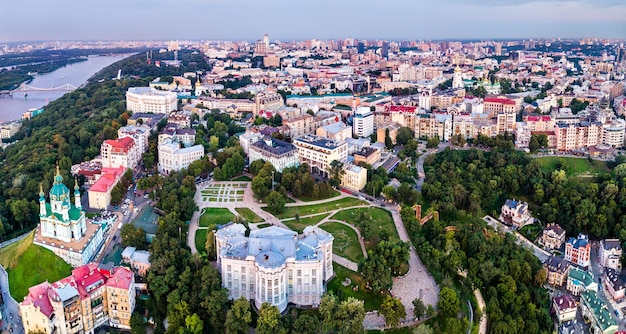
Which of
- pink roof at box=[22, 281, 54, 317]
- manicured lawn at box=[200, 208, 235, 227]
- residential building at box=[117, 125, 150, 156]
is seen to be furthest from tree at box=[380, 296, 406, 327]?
residential building at box=[117, 125, 150, 156]

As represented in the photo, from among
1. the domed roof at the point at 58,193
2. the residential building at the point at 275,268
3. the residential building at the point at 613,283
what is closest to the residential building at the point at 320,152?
the residential building at the point at 275,268

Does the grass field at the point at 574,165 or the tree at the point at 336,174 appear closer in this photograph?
the tree at the point at 336,174

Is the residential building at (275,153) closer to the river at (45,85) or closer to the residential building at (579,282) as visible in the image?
the residential building at (579,282)

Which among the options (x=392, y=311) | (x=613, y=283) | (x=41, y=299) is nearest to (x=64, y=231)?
(x=41, y=299)

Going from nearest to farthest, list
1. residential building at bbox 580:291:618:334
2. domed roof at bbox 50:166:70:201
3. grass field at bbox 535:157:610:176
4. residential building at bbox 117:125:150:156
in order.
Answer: residential building at bbox 580:291:618:334, domed roof at bbox 50:166:70:201, grass field at bbox 535:157:610:176, residential building at bbox 117:125:150:156

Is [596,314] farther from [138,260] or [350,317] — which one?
[138,260]

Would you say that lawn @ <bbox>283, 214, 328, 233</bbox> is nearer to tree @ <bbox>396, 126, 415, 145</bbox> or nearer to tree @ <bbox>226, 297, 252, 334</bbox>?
tree @ <bbox>226, 297, 252, 334</bbox>

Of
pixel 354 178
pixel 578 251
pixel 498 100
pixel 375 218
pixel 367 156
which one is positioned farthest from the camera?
pixel 498 100
